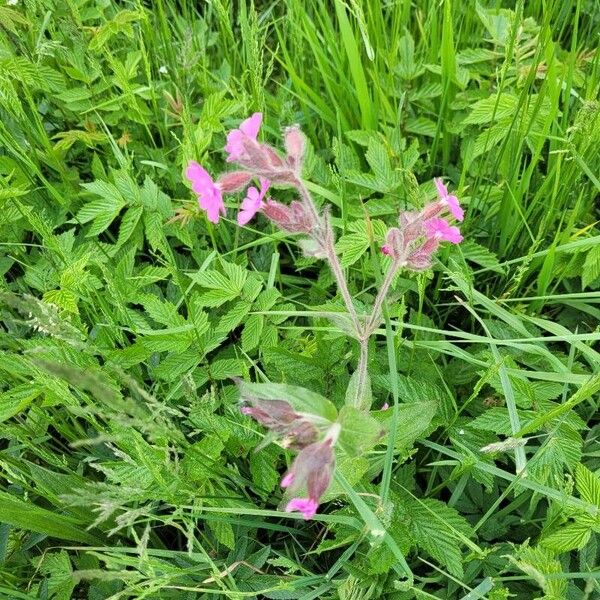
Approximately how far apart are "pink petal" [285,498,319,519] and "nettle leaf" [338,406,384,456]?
0.35 ft

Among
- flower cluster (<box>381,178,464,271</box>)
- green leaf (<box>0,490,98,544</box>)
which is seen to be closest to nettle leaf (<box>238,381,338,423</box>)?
flower cluster (<box>381,178,464,271</box>)

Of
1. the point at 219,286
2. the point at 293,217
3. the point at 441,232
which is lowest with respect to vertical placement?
the point at 219,286

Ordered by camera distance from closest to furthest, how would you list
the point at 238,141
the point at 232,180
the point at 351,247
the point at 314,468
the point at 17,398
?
the point at 314,468, the point at 238,141, the point at 232,180, the point at 17,398, the point at 351,247

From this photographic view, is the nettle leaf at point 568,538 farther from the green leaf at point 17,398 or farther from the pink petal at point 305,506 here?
the green leaf at point 17,398

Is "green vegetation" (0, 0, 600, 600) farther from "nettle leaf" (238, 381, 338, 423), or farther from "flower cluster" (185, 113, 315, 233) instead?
"flower cluster" (185, 113, 315, 233)

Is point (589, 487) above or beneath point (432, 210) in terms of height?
beneath

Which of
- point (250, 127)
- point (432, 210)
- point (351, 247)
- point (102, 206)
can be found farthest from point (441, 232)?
point (102, 206)

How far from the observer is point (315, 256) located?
1.29 m

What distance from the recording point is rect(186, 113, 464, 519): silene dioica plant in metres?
1.04

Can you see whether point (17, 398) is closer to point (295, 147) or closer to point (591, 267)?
point (295, 147)

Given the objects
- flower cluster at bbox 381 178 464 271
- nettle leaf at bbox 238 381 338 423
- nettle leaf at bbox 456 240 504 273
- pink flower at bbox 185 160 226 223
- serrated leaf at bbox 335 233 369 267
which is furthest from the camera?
nettle leaf at bbox 456 240 504 273

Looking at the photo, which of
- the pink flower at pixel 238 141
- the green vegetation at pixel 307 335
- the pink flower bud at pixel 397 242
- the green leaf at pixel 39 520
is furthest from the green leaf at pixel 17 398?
the pink flower bud at pixel 397 242

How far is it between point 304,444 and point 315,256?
0.40 meters

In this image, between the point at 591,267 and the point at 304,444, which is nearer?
the point at 304,444
